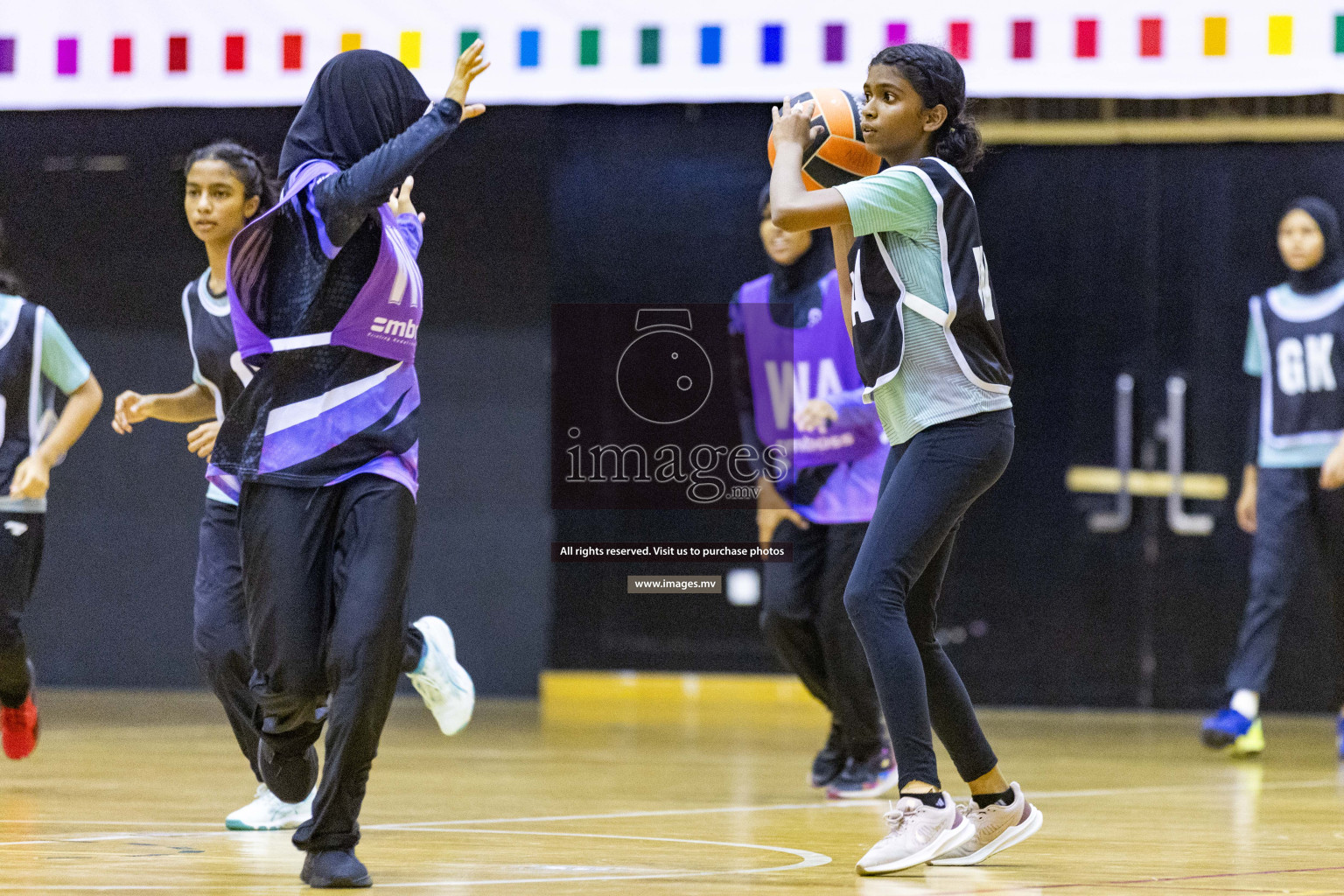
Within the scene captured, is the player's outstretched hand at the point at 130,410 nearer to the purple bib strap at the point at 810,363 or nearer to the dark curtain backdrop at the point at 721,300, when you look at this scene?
the purple bib strap at the point at 810,363

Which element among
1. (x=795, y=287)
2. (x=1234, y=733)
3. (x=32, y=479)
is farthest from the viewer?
(x=1234, y=733)

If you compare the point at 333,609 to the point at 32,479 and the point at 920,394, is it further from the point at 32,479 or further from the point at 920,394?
the point at 32,479

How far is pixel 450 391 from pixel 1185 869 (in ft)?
17.8

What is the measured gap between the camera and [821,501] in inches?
204

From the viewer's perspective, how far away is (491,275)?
27.1 feet

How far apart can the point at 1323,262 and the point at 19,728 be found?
5.02m

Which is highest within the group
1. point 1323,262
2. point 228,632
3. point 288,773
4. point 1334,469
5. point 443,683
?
point 1323,262

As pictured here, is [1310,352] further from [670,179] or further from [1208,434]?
[670,179]

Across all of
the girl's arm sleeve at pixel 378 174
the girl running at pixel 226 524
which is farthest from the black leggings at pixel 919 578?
the girl's arm sleeve at pixel 378 174

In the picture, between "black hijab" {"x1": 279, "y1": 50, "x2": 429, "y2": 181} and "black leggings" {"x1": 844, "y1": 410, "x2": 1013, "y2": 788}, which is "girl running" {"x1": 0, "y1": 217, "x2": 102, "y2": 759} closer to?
"black hijab" {"x1": 279, "y1": 50, "x2": 429, "y2": 181}

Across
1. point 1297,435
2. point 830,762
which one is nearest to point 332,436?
point 830,762

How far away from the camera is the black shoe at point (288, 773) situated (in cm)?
358

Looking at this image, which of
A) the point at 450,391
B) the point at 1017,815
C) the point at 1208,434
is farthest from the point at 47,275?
the point at 1017,815

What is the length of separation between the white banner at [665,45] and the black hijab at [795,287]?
123 centimetres
